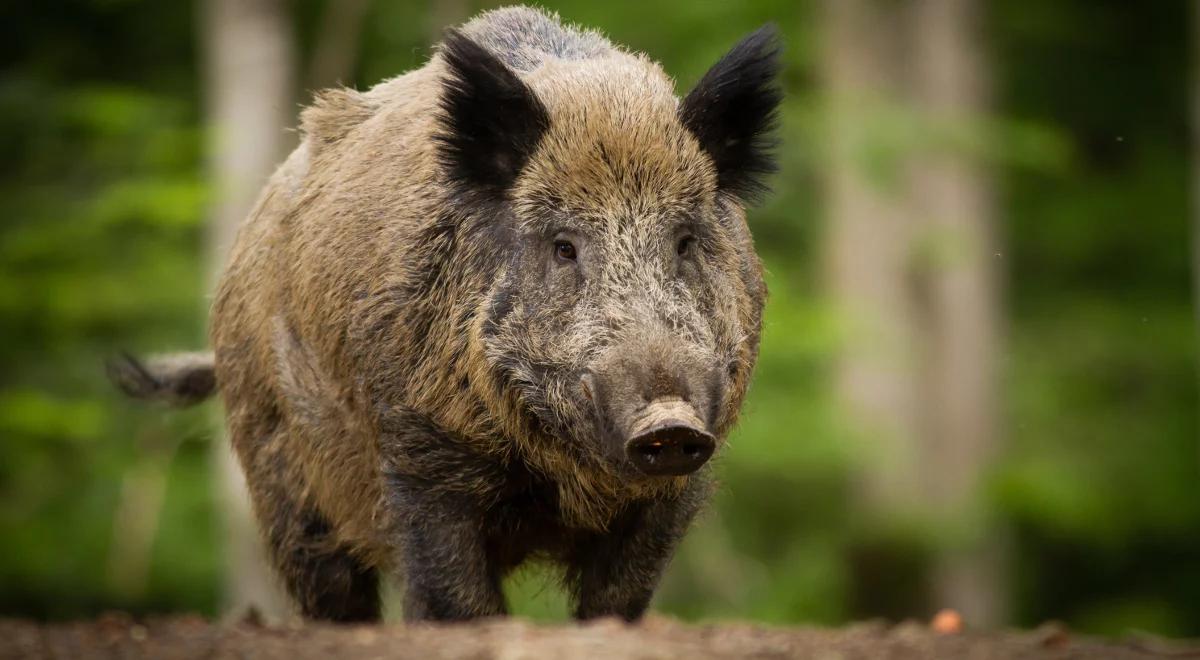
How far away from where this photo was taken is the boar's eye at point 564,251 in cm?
562

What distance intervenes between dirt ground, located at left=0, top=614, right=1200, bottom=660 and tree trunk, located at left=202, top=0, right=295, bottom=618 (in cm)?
578

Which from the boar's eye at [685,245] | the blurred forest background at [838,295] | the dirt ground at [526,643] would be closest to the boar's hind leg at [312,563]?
the dirt ground at [526,643]

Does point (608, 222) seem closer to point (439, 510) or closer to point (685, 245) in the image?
point (685, 245)

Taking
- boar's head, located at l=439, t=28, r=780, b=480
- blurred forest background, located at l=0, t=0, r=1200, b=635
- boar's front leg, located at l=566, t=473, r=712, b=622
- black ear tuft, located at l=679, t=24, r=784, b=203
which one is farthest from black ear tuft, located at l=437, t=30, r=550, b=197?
blurred forest background, located at l=0, t=0, r=1200, b=635

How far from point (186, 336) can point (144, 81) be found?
4748 millimetres

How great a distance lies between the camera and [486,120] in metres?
5.87

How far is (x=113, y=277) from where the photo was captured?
1319 centimetres

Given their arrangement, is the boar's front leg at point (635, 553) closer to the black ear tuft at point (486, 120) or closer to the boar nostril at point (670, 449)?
the boar nostril at point (670, 449)

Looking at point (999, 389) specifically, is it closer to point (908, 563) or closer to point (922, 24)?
point (908, 563)

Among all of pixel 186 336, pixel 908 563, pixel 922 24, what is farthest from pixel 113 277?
pixel 922 24

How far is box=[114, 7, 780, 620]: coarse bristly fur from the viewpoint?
5496 millimetres

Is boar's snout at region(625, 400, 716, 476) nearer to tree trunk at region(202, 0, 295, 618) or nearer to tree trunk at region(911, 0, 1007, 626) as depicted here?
tree trunk at region(202, 0, 295, 618)

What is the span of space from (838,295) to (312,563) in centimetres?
1005

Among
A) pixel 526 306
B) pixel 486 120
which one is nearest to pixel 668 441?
pixel 526 306
